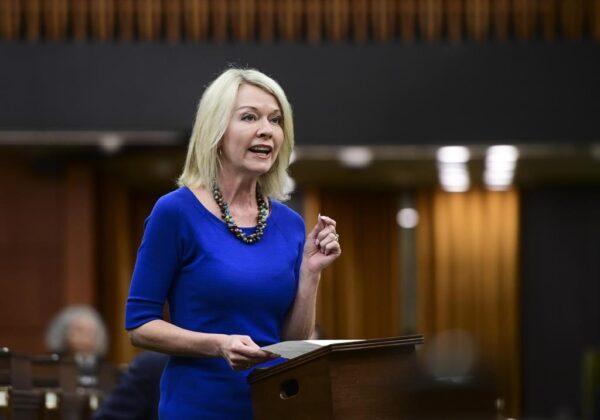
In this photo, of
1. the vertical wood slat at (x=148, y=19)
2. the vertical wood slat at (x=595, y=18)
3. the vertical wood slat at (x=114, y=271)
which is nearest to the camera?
the vertical wood slat at (x=148, y=19)

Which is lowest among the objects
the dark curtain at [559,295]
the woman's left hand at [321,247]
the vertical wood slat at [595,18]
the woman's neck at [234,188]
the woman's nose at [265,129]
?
the woman's left hand at [321,247]

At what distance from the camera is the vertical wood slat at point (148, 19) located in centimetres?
1256

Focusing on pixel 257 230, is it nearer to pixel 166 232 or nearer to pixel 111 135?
pixel 166 232

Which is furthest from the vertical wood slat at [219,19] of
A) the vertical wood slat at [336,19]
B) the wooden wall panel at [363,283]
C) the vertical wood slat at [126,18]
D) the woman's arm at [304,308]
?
the woman's arm at [304,308]

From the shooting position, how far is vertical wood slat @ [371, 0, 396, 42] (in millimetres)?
12852

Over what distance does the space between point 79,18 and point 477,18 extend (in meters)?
3.84

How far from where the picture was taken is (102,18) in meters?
12.5

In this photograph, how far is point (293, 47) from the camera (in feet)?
41.0

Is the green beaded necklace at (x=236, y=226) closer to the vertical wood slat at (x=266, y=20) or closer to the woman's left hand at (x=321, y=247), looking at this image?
the woman's left hand at (x=321, y=247)

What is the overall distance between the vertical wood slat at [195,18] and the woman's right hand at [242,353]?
1001 cm

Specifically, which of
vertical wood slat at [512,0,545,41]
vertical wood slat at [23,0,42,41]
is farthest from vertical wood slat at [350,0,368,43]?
vertical wood slat at [23,0,42,41]

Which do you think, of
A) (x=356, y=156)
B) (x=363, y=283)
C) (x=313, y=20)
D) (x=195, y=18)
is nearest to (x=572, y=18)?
(x=313, y=20)

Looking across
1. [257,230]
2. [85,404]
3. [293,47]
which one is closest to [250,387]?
[257,230]

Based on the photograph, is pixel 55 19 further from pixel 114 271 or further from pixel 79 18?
pixel 114 271
